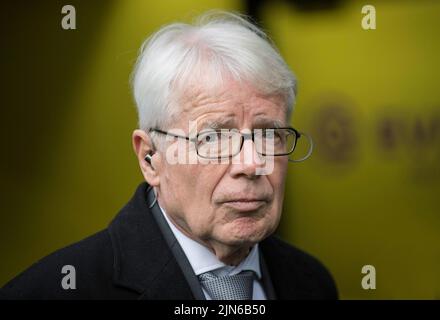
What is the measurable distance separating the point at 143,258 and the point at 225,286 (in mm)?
323

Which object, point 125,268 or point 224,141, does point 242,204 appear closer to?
point 224,141

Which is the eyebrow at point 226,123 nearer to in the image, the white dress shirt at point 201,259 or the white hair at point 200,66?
the white hair at point 200,66

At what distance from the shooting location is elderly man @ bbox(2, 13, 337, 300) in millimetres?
1994

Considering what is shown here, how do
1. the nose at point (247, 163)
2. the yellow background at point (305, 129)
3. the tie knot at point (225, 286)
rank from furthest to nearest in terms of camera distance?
the yellow background at point (305, 129) < the tie knot at point (225, 286) < the nose at point (247, 163)

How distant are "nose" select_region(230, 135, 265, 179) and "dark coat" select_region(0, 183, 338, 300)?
40 cm

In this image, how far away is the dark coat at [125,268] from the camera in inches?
80.4

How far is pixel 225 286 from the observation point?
2.11 m

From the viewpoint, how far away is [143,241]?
2139 mm

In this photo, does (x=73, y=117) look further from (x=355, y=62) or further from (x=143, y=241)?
(x=355, y=62)

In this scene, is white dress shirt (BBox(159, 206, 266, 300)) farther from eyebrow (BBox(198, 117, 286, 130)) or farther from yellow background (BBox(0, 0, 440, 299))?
yellow background (BBox(0, 0, 440, 299))

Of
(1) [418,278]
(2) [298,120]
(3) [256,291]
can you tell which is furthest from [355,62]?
(3) [256,291]

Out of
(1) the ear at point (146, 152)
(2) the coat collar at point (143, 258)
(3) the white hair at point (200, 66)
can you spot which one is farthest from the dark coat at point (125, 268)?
(3) the white hair at point (200, 66)

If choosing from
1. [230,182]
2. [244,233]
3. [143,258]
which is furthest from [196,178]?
[143,258]

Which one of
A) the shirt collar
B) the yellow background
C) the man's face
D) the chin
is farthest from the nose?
the yellow background
